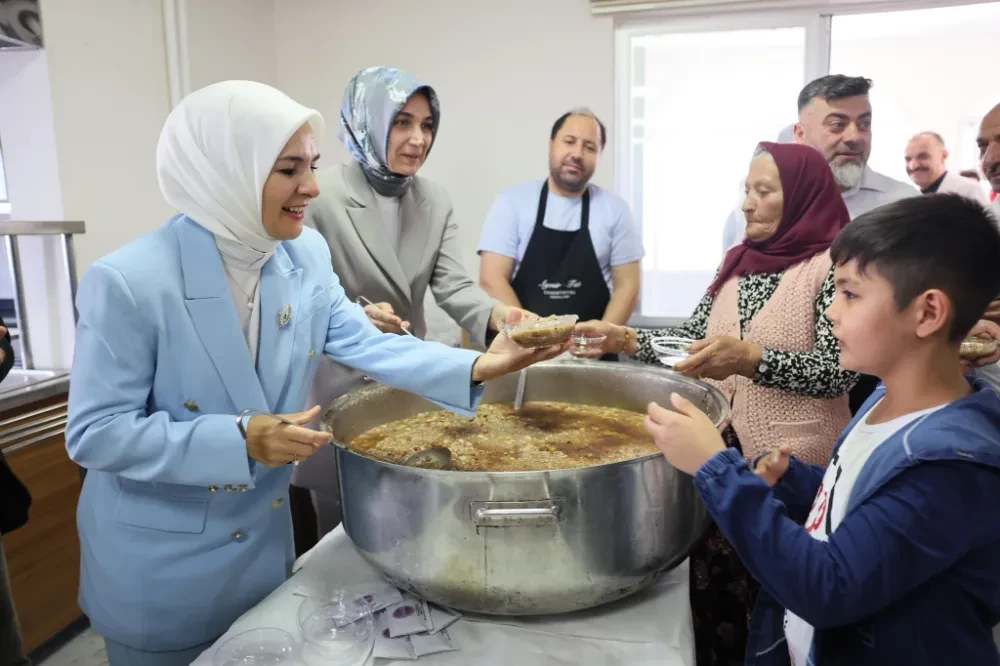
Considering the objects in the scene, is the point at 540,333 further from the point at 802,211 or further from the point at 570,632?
the point at 802,211

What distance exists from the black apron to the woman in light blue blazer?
154 centimetres

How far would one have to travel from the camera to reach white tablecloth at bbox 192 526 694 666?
3.13 feet

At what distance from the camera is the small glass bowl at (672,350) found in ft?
4.79

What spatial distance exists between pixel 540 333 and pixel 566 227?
152 cm

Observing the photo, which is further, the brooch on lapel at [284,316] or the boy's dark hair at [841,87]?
the boy's dark hair at [841,87]

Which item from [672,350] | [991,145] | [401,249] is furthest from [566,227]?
[991,145]

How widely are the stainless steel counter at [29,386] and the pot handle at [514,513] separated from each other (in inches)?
70.8

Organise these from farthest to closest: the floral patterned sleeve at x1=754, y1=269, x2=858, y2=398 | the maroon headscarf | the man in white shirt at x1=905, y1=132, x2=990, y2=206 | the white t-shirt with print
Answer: the man in white shirt at x1=905, y1=132, x2=990, y2=206
the maroon headscarf
the floral patterned sleeve at x1=754, y1=269, x2=858, y2=398
the white t-shirt with print

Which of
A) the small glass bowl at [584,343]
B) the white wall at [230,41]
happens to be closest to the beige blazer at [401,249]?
the small glass bowl at [584,343]

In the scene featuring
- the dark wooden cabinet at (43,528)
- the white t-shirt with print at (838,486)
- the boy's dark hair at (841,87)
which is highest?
the boy's dark hair at (841,87)

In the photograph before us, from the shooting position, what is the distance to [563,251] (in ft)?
8.89

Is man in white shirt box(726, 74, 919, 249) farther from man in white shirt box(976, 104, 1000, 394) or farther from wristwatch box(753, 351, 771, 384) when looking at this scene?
wristwatch box(753, 351, 771, 384)

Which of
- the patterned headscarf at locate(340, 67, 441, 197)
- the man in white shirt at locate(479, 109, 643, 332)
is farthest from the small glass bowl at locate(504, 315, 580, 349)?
the man in white shirt at locate(479, 109, 643, 332)

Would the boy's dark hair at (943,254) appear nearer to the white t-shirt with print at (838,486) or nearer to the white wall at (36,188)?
the white t-shirt with print at (838,486)
